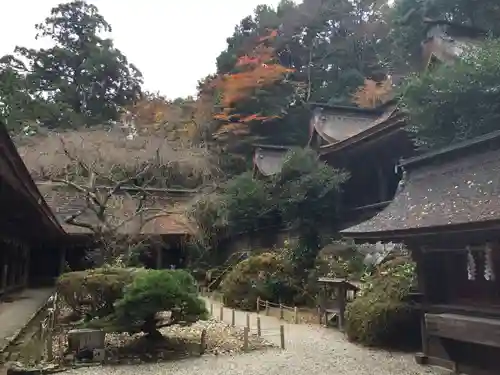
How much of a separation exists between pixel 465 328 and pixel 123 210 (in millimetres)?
20650

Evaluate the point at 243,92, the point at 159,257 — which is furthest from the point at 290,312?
the point at 243,92

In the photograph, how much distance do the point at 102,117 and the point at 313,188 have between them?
27.2 meters

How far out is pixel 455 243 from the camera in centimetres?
772

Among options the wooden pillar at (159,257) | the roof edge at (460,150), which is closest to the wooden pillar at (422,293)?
the roof edge at (460,150)

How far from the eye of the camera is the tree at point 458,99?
11.5 meters

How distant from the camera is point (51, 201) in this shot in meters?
27.0

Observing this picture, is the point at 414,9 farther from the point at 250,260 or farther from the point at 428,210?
the point at 428,210

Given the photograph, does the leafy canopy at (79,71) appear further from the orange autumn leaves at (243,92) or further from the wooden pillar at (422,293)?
the wooden pillar at (422,293)

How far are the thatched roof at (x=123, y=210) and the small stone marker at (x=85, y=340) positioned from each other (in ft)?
44.9

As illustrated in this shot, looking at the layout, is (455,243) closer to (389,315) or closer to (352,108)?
(389,315)

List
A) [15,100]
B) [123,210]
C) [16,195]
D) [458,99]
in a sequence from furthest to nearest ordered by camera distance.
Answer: [15,100] → [123,210] → [458,99] → [16,195]

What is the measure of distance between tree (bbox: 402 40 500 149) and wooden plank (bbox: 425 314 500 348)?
5.72 metres

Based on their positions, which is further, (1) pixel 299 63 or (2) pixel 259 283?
(1) pixel 299 63

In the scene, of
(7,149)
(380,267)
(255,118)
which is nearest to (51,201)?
(255,118)
